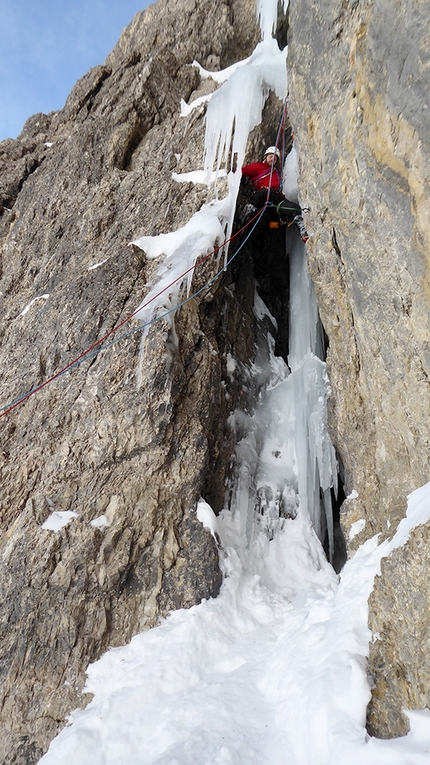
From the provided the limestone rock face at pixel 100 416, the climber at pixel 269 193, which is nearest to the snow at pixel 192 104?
the limestone rock face at pixel 100 416

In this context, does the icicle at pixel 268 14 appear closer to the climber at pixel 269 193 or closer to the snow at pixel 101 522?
the climber at pixel 269 193

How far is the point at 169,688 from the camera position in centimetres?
382

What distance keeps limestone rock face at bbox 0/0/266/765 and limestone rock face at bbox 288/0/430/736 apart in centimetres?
179

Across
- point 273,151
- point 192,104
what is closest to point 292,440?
point 273,151

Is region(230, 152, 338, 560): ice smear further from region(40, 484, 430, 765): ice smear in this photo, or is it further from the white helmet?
the white helmet

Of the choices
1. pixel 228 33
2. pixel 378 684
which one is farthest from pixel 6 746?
pixel 228 33

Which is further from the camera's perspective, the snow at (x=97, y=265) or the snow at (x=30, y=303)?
the snow at (x=30, y=303)

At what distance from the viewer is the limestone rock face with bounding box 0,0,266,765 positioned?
14.6 ft

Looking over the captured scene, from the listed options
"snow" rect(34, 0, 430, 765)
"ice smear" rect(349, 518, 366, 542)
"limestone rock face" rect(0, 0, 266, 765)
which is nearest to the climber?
"snow" rect(34, 0, 430, 765)

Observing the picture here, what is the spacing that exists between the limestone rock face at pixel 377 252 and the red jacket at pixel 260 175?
6.50 ft

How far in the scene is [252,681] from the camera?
3.56 metres

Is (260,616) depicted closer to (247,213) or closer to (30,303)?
(30,303)

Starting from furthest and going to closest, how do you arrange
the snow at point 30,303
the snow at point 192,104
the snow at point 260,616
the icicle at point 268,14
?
the icicle at point 268,14
the snow at point 192,104
the snow at point 30,303
the snow at point 260,616

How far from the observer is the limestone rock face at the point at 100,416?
14.6 ft
